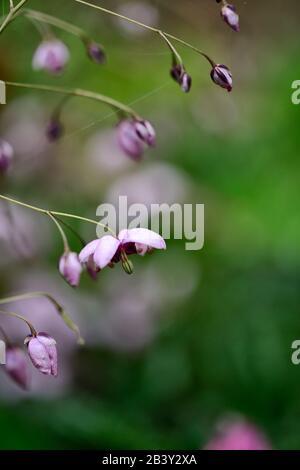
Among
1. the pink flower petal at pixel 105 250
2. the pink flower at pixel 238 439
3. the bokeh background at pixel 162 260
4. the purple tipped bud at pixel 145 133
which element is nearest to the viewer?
the pink flower petal at pixel 105 250

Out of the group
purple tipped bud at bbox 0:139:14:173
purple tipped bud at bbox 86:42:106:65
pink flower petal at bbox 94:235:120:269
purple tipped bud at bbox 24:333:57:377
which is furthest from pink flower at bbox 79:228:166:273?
purple tipped bud at bbox 86:42:106:65

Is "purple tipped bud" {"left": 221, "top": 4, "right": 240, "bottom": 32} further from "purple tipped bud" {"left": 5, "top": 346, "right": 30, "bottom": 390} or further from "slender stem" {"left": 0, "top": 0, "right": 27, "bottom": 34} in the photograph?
"purple tipped bud" {"left": 5, "top": 346, "right": 30, "bottom": 390}

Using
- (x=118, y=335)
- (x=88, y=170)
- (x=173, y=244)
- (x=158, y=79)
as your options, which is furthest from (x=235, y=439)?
(x=158, y=79)

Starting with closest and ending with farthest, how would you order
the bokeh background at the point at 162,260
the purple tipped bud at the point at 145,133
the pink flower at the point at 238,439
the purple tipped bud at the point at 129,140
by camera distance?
the purple tipped bud at the point at 145,133, the purple tipped bud at the point at 129,140, the pink flower at the point at 238,439, the bokeh background at the point at 162,260

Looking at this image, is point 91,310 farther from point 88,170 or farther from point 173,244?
point 88,170

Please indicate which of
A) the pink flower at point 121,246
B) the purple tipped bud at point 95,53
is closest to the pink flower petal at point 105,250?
the pink flower at point 121,246

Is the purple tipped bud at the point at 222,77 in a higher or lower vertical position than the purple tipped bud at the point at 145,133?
lower

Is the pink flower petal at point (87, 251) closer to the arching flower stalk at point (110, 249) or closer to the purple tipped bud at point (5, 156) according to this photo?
the arching flower stalk at point (110, 249)
